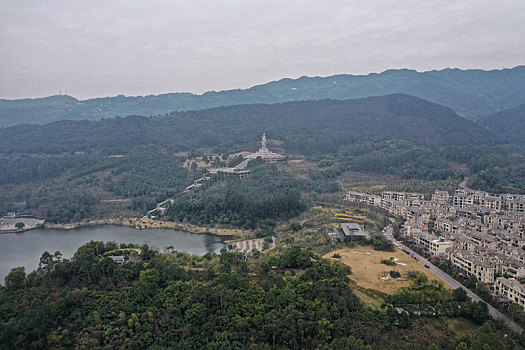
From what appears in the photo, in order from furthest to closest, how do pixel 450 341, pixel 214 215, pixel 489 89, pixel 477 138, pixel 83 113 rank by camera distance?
1. pixel 489 89
2. pixel 83 113
3. pixel 477 138
4. pixel 214 215
5. pixel 450 341

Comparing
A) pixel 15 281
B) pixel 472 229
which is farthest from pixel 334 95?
pixel 15 281

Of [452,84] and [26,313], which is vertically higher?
[452,84]

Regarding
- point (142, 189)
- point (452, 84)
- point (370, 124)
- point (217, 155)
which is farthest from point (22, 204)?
point (452, 84)

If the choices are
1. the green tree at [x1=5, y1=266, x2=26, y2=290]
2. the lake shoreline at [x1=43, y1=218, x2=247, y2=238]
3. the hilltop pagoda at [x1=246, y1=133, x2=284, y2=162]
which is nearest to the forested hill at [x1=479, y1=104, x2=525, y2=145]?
the hilltop pagoda at [x1=246, y1=133, x2=284, y2=162]

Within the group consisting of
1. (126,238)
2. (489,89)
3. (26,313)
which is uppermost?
(489,89)

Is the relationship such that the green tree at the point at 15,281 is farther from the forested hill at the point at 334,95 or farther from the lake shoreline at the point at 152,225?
the forested hill at the point at 334,95

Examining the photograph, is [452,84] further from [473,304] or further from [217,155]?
[473,304]
